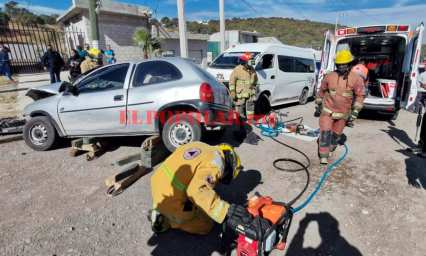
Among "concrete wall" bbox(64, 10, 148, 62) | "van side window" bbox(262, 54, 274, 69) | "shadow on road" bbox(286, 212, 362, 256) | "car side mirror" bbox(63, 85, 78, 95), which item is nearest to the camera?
"shadow on road" bbox(286, 212, 362, 256)

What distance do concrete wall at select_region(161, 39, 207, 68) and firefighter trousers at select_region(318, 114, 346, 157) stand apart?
46.5 feet

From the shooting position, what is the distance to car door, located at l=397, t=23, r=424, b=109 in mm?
5676

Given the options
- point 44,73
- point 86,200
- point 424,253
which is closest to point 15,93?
point 44,73

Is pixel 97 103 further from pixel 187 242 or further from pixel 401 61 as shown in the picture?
pixel 401 61

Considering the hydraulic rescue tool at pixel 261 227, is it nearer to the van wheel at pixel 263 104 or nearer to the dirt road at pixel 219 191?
the dirt road at pixel 219 191

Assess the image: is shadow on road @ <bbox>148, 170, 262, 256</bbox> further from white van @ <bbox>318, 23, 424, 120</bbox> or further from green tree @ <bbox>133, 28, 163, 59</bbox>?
green tree @ <bbox>133, 28, 163, 59</bbox>

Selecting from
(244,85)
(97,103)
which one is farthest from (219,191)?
(244,85)

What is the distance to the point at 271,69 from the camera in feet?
23.2

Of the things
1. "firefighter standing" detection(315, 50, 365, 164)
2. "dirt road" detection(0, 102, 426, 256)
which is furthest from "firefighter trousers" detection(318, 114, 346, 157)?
"dirt road" detection(0, 102, 426, 256)

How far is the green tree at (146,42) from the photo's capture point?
1319 cm

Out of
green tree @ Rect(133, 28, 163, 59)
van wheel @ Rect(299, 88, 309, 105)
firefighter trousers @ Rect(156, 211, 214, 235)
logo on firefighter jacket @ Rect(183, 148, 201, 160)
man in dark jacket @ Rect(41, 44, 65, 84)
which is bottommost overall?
firefighter trousers @ Rect(156, 211, 214, 235)

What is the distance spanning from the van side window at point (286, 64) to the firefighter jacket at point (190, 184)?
5943mm

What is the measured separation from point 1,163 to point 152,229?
10.8 ft

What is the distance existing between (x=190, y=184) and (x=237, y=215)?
42 centimetres
